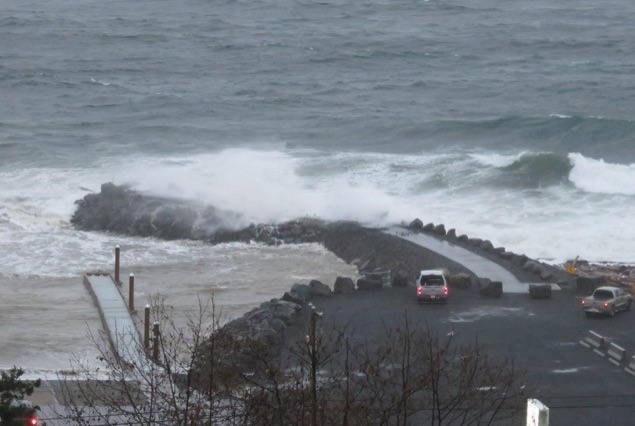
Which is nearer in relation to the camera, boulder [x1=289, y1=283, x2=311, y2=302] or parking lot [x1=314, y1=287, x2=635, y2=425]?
parking lot [x1=314, y1=287, x2=635, y2=425]

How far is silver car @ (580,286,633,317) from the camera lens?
96.0 ft

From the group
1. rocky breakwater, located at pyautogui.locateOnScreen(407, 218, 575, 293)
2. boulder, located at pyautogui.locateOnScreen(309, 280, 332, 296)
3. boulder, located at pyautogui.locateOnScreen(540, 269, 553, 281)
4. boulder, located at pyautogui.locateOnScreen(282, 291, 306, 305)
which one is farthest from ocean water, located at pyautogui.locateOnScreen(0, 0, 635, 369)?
boulder, located at pyautogui.locateOnScreen(540, 269, 553, 281)

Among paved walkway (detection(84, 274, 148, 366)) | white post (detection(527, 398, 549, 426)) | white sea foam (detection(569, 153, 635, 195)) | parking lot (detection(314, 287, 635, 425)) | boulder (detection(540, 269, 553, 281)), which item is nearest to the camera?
white post (detection(527, 398, 549, 426))

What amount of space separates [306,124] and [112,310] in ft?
115

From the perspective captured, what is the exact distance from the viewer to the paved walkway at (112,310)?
2889 cm

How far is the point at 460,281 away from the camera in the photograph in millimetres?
32250

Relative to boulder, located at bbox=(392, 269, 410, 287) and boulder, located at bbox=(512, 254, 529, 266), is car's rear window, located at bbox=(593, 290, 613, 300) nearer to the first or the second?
boulder, located at bbox=(392, 269, 410, 287)

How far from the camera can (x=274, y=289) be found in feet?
119

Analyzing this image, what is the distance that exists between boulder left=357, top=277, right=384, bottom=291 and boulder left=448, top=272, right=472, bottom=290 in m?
1.70

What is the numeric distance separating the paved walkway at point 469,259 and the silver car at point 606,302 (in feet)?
8.28

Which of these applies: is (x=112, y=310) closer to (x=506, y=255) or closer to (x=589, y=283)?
(x=506, y=255)

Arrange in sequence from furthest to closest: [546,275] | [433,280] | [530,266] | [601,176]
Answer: [601,176]
[530,266]
[546,275]
[433,280]

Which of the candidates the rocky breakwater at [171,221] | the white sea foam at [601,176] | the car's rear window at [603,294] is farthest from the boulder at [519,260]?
the white sea foam at [601,176]

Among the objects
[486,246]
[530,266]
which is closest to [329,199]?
[486,246]
